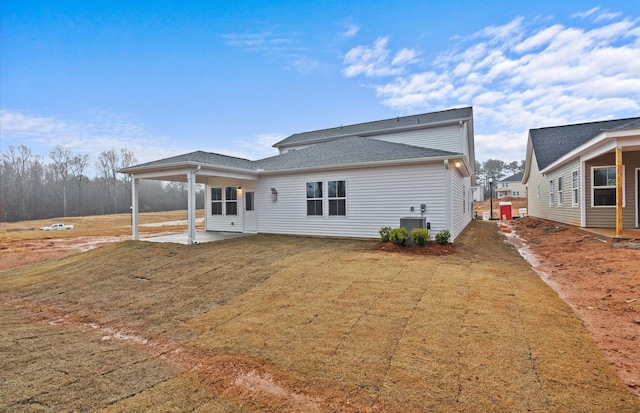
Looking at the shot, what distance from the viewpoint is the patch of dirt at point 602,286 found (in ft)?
9.97

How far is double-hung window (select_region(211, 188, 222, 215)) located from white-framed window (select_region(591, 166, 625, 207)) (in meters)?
15.4

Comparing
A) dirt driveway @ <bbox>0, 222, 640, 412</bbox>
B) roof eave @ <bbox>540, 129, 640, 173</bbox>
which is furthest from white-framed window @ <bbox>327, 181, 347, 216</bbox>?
roof eave @ <bbox>540, 129, 640, 173</bbox>

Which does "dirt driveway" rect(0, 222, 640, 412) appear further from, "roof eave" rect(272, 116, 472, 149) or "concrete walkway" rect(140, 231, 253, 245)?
"roof eave" rect(272, 116, 472, 149)

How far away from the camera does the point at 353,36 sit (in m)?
14.6

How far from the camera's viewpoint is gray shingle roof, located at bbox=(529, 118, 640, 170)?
15.6 meters

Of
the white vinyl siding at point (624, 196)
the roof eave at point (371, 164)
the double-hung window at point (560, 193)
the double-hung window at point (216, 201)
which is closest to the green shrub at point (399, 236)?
the roof eave at point (371, 164)

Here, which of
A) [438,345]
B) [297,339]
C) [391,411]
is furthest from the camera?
[297,339]

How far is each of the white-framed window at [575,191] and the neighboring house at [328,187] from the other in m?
4.00

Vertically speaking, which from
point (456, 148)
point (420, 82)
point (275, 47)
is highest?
point (275, 47)

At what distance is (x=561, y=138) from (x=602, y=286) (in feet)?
51.8

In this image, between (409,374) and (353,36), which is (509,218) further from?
(409,374)

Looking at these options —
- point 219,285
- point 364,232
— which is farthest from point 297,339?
point 364,232

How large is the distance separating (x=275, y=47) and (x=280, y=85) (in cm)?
349

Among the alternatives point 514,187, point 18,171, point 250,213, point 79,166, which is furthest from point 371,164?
point 18,171
